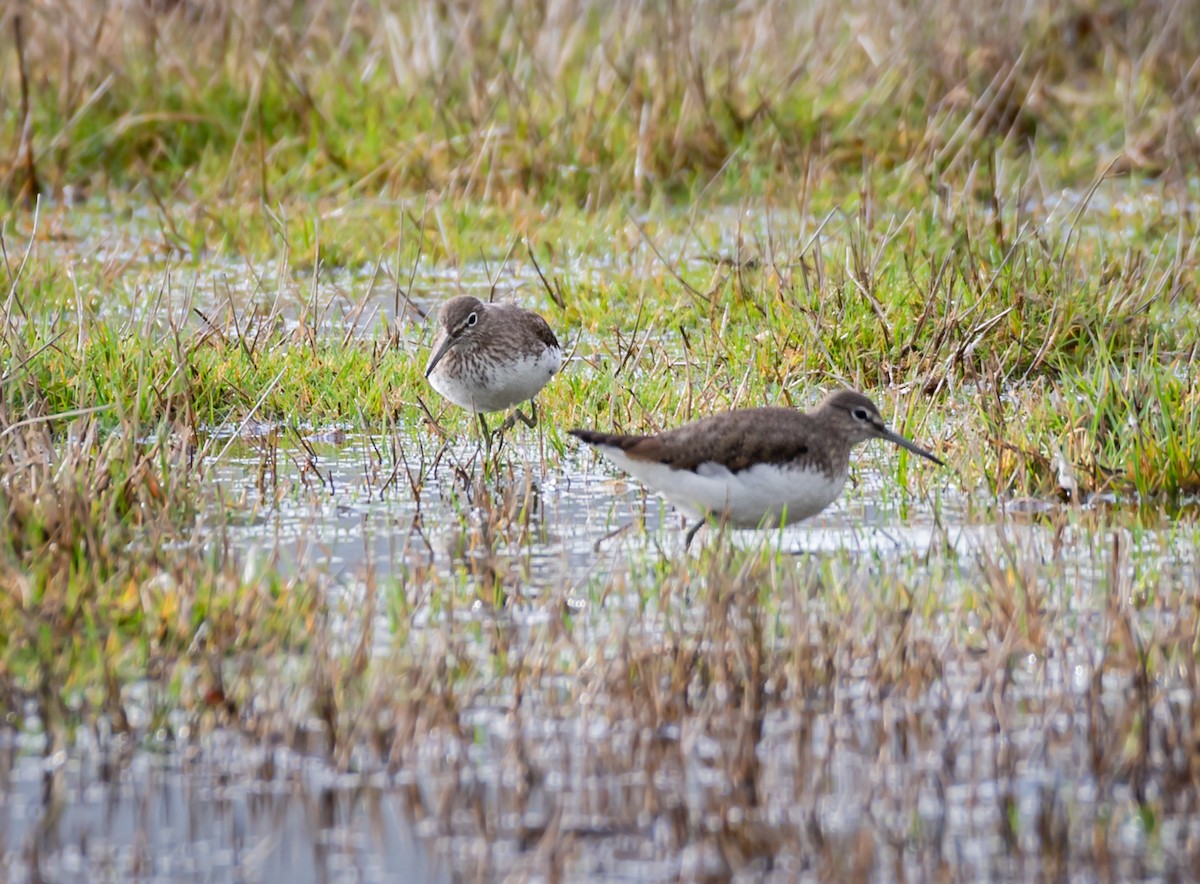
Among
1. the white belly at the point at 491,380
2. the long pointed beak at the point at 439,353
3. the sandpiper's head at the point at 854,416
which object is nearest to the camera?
the sandpiper's head at the point at 854,416

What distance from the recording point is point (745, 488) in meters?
5.73

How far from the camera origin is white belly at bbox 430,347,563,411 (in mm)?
7000

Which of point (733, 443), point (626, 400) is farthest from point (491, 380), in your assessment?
point (733, 443)

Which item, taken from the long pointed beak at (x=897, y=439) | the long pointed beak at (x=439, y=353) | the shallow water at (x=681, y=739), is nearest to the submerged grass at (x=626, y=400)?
the shallow water at (x=681, y=739)

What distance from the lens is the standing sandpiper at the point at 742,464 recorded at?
573 cm

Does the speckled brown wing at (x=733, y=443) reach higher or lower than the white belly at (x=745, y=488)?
higher

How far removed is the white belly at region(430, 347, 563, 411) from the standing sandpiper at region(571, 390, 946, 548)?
113 centimetres

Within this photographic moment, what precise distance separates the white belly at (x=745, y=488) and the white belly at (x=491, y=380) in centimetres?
120

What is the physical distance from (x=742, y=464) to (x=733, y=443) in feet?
0.28

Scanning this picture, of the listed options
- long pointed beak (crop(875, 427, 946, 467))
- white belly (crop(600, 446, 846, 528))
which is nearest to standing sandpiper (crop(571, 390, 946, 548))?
white belly (crop(600, 446, 846, 528))

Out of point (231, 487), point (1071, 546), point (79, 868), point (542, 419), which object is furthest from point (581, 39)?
point (79, 868)

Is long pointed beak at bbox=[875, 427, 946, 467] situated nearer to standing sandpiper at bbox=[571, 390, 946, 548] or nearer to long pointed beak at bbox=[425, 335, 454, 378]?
standing sandpiper at bbox=[571, 390, 946, 548]

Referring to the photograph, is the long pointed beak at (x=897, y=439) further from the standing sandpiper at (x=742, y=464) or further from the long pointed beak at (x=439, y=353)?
the long pointed beak at (x=439, y=353)

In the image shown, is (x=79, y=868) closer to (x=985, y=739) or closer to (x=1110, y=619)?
(x=985, y=739)
